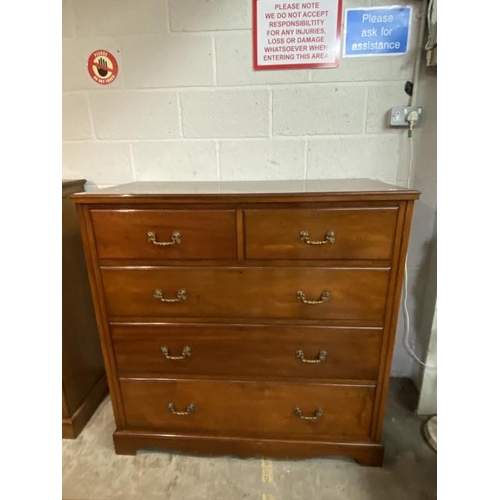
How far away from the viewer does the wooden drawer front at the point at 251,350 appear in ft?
3.68

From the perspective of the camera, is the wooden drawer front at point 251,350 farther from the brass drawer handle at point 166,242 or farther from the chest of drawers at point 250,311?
the brass drawer handle at point 166,242

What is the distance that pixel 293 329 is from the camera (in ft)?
3.68

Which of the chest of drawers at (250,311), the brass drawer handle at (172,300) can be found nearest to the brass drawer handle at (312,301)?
the chest of drawers at (250,311)

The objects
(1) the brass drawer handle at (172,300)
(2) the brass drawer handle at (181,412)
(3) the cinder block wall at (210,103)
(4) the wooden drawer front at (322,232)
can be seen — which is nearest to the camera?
(4) the wooden drawer front at (322,232)

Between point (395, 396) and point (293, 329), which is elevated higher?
point (293, 329)

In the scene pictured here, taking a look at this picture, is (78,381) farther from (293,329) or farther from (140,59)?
(140,59)

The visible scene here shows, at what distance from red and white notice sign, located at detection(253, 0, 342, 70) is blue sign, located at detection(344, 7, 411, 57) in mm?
53

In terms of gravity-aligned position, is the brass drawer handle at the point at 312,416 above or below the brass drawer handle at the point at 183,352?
below

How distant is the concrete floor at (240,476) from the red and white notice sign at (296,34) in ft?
5.42

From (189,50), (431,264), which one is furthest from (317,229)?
(189,50)

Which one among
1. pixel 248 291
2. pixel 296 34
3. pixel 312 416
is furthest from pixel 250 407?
pixel 296 34

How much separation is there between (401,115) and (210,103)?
0.83 meters
